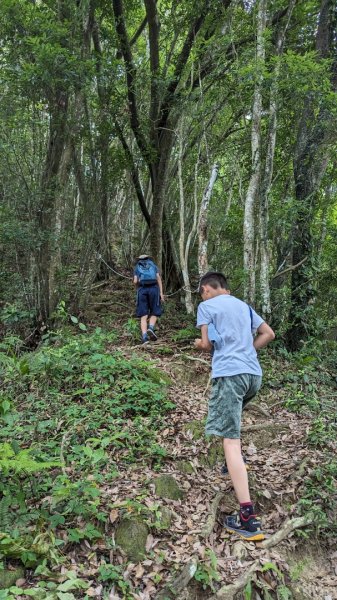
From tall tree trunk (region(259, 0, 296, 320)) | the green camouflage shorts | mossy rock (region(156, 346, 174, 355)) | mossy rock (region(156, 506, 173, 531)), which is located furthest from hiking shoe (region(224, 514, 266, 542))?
tall tree trunk (region(259, 0, 296, 320))

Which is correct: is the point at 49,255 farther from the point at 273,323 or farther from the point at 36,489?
the point at 36,489

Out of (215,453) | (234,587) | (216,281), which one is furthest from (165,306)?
(234,587)

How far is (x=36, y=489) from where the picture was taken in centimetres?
343

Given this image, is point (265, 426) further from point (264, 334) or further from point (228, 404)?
point (228, 404)

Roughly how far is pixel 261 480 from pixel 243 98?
7.16m

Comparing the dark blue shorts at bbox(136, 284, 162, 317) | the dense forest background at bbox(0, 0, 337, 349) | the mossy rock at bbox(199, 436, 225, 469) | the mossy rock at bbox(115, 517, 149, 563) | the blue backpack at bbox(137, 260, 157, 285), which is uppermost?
the dense forest background at bbox(0, 0, 337, 349)

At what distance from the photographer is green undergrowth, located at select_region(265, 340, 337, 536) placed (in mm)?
4023

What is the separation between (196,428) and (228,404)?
4.97 feet

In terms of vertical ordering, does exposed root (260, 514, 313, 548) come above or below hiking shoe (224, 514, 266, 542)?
below

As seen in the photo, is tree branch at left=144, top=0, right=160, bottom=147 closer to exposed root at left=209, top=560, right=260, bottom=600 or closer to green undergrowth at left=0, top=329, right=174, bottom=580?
green undergrowth at left=0, top=329, right=174, bottom=580

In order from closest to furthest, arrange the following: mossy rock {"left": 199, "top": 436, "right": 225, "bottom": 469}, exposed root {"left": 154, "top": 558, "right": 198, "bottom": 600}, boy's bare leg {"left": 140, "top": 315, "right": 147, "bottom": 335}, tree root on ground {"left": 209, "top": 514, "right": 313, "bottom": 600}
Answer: exposed root {"left": 154, "top": 558, "right": 198, "bottom": 600}, tree root on ground {"left": 209, "top": 514, "right": 313, "bottom": 600}, mossy rock {"left": 199, "top": 436, "right": 225, "bottom": 469}, boy's bare leg {"left": 140, "top": 315, "right": 147, "bottom": 335}

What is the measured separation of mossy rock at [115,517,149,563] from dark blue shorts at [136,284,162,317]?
4.86 m

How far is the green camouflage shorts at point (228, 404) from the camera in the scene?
358 centimetres

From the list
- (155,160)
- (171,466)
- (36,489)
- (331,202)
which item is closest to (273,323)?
(331,202)
